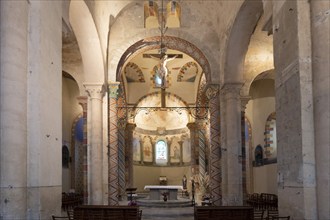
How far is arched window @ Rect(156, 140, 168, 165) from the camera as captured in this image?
30.4 metres

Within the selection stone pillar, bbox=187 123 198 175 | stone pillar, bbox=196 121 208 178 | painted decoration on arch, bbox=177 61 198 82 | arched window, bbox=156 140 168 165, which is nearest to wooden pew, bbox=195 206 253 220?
stone pillar, bbox=196 121 208 178

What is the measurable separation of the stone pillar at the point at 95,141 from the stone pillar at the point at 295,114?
8343 millimetres

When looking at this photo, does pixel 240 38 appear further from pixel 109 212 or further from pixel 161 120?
pixel 161 120

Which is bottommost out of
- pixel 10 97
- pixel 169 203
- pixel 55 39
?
pixel 169 203

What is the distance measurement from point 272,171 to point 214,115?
5095mm

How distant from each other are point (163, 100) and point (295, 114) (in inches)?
611

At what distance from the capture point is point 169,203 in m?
19.0

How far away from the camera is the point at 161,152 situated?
1204 inches

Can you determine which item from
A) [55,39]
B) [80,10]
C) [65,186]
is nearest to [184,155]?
[65,186]

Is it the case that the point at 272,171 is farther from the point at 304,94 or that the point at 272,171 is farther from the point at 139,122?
the point at 304,94

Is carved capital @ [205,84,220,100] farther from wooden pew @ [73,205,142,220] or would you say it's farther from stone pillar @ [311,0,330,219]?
stone pillar @ [311,0,330,219]

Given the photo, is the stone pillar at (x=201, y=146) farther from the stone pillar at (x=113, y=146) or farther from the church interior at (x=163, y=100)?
the stone pillar at (x=113, y=146)

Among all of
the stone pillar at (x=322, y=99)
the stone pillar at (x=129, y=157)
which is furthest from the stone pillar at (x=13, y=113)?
the stone pillar at (x=129, y=157)

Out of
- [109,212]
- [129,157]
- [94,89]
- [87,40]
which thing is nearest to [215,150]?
[94,89]
